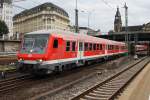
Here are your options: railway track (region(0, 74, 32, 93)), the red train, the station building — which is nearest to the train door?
the red train

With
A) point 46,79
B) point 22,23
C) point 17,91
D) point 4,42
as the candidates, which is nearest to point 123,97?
point 17,91

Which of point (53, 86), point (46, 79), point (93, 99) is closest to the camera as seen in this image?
point (93, 99)

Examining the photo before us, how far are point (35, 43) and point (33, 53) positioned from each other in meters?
0.82

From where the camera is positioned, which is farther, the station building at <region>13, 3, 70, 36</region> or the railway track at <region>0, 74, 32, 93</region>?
the station building at <region>13, 3, 70, 36</region>

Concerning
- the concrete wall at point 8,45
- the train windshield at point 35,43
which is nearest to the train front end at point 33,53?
the train windshield at point 35,43

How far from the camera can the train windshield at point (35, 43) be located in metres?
18.0

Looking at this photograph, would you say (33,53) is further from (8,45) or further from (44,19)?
(44,19)

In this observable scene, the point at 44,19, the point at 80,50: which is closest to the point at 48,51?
the point at 80,50

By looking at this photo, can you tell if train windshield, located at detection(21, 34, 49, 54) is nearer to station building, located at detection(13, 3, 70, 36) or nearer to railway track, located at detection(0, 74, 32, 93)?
railway track, located at detection(0, 74, 32, 93)

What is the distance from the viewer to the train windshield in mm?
18047

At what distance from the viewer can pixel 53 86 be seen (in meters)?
15.9

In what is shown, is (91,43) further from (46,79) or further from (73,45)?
(46,79)

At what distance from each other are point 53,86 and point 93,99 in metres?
4.05

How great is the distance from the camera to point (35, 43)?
60.7 feet
